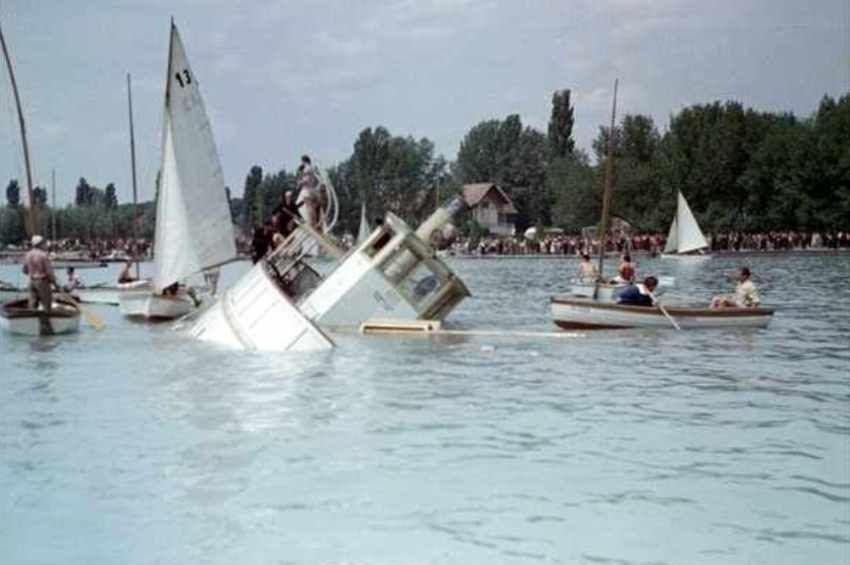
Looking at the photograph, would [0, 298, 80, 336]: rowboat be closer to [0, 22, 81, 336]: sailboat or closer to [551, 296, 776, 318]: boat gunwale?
[0, 22, 81, 336]: sailboat

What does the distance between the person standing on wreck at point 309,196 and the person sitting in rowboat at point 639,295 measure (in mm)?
8217

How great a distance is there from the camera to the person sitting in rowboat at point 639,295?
103ft

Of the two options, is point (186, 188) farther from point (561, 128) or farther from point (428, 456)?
point (561, 128)

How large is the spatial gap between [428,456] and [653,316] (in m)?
17.2

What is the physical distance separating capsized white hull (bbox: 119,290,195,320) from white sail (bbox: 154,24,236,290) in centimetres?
273

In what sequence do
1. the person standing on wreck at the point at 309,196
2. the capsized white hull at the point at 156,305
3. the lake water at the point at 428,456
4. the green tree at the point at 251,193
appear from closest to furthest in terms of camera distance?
the lake water at the point at 428,456 → the person standing on wreck at the point at 309,196 → the capsized white hull at the point at 156,305 → the green tree at the point at 251,193

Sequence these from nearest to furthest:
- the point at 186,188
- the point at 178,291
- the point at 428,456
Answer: the point at 428,456, the point at 186,188, the point at 178,291

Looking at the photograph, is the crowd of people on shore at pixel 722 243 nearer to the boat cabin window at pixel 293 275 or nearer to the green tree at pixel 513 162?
the green tree at pixel 513 162

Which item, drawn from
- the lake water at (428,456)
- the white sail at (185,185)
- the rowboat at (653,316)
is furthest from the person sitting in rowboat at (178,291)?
the rowboat at (653,316)

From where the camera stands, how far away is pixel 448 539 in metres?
11.7

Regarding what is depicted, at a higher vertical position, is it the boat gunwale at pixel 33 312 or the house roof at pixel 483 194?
the house roof at pixel 483 194

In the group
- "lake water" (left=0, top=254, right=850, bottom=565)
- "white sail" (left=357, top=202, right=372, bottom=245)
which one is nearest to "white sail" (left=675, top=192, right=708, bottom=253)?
"white sail" (left=357, top=202, right=372, bottom=245)

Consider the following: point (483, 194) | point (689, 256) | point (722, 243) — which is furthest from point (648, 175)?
point (483, 194)

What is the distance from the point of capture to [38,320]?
30.9 m
